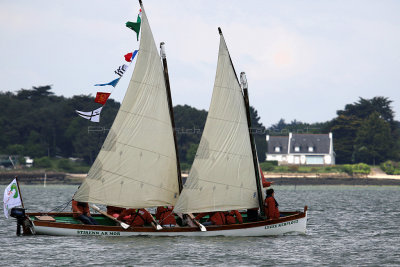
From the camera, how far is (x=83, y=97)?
6801 inches

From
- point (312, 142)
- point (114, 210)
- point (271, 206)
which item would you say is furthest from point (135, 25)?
point (312, 142)

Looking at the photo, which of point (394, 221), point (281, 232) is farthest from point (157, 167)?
point (394, 221)

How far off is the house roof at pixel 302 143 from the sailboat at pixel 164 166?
139m

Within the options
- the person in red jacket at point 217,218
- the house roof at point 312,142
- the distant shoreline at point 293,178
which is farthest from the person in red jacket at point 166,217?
the house roof at point 312,142

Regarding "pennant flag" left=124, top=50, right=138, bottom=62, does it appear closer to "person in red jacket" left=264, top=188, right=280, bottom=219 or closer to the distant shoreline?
"person in red jacket" left=264, top=188, right=280, bottom=219

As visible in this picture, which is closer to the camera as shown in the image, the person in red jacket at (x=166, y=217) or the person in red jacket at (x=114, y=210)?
the person in red jacket at (x=166, y=217)

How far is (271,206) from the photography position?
39344 millimetres

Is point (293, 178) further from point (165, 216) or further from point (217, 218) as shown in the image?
point (217, 218)

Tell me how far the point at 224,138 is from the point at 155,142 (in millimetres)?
3883

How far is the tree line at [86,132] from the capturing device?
167 meters

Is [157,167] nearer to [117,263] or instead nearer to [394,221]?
[117,263]

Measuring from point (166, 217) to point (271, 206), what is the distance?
A: 5.68m

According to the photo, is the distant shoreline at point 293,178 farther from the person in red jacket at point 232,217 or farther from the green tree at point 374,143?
the person in red jacket at point 232,217

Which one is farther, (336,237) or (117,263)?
(336,237)
